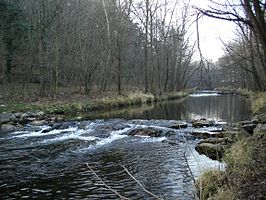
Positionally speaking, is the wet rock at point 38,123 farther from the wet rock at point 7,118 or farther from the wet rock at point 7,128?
the wet rock at point 7,128

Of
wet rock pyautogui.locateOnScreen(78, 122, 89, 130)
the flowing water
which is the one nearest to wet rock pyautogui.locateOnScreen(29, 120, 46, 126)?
the flowing water

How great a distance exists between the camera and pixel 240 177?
670 centimetres

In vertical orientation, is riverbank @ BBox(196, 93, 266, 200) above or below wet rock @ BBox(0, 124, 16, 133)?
above

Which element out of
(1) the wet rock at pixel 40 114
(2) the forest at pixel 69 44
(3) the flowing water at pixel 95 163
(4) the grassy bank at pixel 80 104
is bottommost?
(3) the flowing water at pixel 95 163

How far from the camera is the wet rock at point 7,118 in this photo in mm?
19888

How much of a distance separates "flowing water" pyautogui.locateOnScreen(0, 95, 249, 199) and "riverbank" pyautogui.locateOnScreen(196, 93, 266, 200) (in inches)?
17.3

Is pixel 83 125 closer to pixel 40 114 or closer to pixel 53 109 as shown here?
pixel 40 114

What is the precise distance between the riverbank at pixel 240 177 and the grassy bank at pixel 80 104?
16.8m

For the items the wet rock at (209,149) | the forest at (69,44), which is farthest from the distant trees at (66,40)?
the wet rock at (209,149)

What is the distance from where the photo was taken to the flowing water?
8258 mm

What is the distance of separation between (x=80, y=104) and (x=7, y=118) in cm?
724

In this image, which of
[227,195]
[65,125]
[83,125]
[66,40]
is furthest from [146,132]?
[66,40]

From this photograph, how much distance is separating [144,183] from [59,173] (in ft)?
8.48

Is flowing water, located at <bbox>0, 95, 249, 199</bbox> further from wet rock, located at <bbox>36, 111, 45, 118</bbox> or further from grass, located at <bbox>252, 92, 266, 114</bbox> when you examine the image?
grass, located at <bbox>252, 92, 266, 114</bbox>
